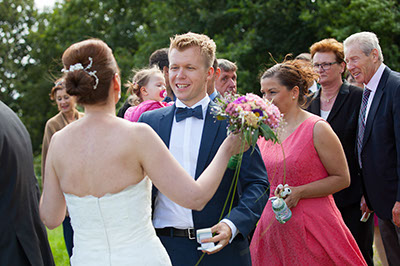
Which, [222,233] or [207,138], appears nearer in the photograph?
[222,233]

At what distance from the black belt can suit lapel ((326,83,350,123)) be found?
2840 mm

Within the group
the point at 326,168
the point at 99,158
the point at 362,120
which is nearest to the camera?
the point at 99,158

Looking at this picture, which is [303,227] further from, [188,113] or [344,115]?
[344,115]

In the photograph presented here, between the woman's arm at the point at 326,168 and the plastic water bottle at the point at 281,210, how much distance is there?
0.59 feet

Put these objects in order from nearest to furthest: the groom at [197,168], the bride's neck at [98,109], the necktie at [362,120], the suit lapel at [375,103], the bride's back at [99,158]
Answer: the bride's back at [99,158], the bride's neck at [98,109], the groom at [197,168], the suit lapel at [375,103], the necktie at [362,120]

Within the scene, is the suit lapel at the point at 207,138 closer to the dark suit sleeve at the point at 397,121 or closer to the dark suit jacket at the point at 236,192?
the dark suit jacket at the point at 236,192

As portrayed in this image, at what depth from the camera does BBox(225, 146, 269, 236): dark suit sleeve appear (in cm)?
316

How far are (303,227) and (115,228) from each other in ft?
6.77

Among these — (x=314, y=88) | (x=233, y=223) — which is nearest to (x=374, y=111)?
(x=314, y=88)

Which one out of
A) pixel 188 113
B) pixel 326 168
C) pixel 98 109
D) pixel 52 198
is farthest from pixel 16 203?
pixel 326 168

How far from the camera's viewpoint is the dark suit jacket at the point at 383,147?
474 centimetres

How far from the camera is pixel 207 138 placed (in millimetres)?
3375

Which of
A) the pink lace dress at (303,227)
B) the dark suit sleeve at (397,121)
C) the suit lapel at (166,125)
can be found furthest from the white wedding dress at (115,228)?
the dark suit sleeve at (397,121)

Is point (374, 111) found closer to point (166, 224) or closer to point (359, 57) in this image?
point (359, 57)
